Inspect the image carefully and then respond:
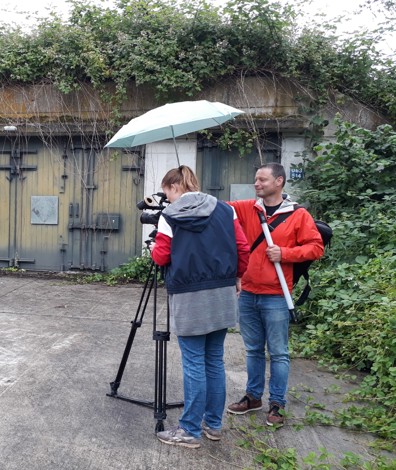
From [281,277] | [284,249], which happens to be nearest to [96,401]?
[281,277]

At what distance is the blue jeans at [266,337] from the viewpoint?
291 centimetres

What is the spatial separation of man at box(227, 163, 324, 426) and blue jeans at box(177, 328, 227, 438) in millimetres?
431

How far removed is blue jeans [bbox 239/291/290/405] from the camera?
2.91 metres

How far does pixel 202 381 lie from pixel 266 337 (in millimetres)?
653

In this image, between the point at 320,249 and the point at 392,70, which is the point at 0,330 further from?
the point at 392,70

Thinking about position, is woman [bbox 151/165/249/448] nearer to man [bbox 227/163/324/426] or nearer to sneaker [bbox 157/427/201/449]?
sneaker [bbox 157/427/201/449]

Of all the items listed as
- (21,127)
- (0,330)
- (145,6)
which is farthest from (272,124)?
(0,330)

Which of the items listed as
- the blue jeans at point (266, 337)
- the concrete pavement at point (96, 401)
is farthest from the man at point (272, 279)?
the concrete pavement at point (96, 401)

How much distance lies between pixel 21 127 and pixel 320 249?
6.29 m

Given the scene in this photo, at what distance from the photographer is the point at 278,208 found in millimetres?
3002

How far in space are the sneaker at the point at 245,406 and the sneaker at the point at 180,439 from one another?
451 millimetres

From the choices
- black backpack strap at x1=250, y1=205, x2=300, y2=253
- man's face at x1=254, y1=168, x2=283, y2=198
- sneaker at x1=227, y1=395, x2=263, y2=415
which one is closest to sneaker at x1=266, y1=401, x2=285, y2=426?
sneaker at x1=227, y1=395, x2=263, y2=415

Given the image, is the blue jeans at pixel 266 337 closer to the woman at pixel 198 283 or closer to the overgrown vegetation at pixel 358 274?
the woman at pixel 198 283

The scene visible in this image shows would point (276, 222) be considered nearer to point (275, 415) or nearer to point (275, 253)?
point (275, 253)
